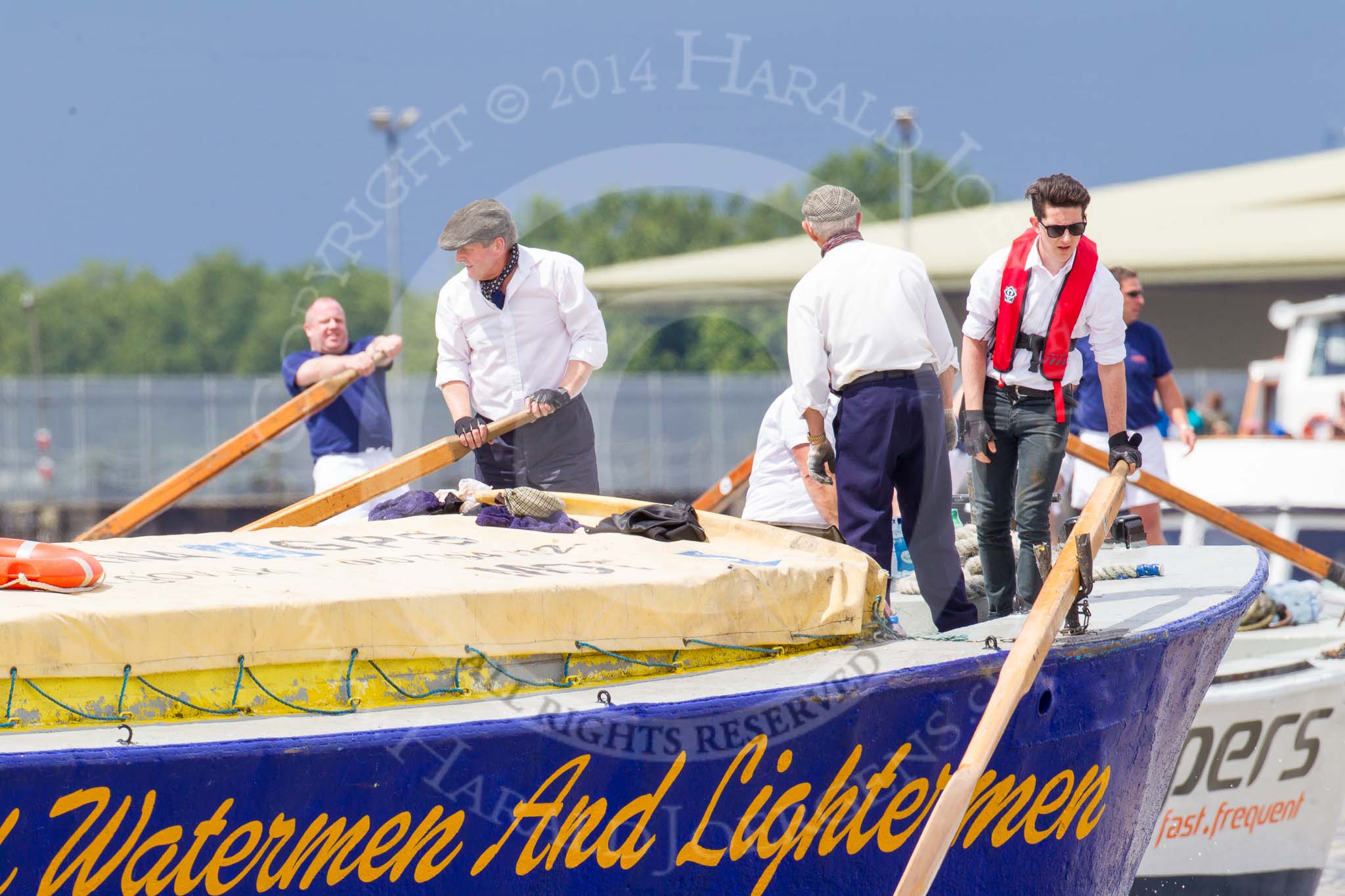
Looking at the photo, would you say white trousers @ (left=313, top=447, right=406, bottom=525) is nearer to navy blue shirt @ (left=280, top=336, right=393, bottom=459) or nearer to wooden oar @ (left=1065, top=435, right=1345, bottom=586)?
navy blue shirt @ (left=280, top=336, right=393, bottom=459)

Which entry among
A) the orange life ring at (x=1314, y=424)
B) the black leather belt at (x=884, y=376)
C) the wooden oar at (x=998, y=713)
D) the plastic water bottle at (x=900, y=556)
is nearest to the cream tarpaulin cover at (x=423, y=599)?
the wooden oar at (x=998, y=713)

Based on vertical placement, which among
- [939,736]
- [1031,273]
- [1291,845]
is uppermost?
[1031,273]

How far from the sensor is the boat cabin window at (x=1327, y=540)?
796 cm

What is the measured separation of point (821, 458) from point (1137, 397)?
3184mm

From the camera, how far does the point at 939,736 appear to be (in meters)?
3.93

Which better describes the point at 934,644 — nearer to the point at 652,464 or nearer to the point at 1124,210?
the point at 652,464

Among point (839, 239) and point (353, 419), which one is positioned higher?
point (839, 239)

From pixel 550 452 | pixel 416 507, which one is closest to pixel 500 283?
pixel 550 452

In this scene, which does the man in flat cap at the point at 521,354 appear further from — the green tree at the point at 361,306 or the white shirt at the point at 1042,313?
the green tree at the point at 361,306

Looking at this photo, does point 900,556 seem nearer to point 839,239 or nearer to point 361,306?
Answer: point 839,239

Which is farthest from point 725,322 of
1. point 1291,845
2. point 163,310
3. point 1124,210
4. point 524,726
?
point 524,726

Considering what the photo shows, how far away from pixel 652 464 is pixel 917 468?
68.9 ft

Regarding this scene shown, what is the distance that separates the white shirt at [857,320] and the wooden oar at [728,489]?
195 centimetres

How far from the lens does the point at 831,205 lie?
199 inches
